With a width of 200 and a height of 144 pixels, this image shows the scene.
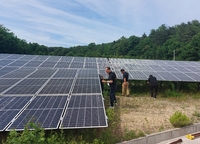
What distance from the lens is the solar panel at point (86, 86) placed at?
7808 millimetres

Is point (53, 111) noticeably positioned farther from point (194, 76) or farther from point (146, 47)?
point (146, 47)

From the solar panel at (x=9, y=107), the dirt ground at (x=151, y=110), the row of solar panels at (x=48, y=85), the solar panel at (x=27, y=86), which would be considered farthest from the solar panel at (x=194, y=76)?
the solar panel at (x=9, y=107)

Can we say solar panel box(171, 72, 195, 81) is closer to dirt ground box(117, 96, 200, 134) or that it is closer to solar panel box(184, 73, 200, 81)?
solar panel box(184, 73, 200, 81)

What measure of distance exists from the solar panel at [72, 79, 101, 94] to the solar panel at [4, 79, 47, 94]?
1.72 m

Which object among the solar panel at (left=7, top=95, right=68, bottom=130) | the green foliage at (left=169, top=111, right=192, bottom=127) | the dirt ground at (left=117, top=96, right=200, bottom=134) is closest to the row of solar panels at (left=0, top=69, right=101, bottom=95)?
the solar panel at (left=7, top=95, right=68, bottom=130)

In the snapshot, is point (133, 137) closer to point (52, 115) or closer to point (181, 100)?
point (52, 115)

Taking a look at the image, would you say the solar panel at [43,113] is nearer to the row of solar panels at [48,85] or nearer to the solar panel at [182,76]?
the row of solar panels at [48,85]

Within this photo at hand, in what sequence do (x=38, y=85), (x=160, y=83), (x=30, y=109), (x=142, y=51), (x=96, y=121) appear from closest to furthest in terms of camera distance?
(x=96, y=121)
(x=30, y=109)
(x=38, y=85)
(x=160, y=83)
(x=142, y=51)

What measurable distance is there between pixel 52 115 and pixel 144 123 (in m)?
3.90

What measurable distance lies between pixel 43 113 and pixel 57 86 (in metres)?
2.83

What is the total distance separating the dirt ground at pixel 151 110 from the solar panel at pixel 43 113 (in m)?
2.68

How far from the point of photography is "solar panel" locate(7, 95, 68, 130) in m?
4.96

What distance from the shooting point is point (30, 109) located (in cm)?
582

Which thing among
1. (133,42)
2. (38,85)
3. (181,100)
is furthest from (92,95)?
(133,42)
